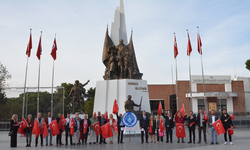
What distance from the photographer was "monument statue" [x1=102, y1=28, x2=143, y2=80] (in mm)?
17953

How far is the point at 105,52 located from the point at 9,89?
34.9ft

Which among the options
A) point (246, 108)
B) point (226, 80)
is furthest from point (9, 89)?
point (246, 108)

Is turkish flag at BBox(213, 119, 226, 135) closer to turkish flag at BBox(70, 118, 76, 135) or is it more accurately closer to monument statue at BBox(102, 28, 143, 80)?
turkish flag at BBox(70, 118, 76, 135)

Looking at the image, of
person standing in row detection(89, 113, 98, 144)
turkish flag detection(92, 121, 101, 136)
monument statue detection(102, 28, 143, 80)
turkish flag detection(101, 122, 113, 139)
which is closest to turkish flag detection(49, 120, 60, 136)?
person standing in row detection(89, 113, 98, 144)

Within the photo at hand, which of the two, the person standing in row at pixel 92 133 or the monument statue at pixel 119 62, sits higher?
the monument statue at pixel 119 62

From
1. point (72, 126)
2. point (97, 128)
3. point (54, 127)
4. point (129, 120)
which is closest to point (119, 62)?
point (129, 120)

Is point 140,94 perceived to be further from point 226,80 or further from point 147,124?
point 226,80

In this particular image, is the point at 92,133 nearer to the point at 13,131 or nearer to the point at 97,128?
the point at 97,128

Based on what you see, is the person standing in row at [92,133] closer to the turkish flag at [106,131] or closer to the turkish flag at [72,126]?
the turkish flag at [106,131]

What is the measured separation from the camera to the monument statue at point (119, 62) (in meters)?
18.0

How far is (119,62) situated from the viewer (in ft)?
59.1

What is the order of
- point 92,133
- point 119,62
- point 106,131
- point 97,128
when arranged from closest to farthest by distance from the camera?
point 106,131 → point 97,128 → point 92,133 → point 119,62

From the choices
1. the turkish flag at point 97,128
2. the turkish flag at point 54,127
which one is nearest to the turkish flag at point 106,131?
the turkish flag at point 97,128

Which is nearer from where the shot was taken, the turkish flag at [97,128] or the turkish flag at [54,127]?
the turkish flag at [54,127]
